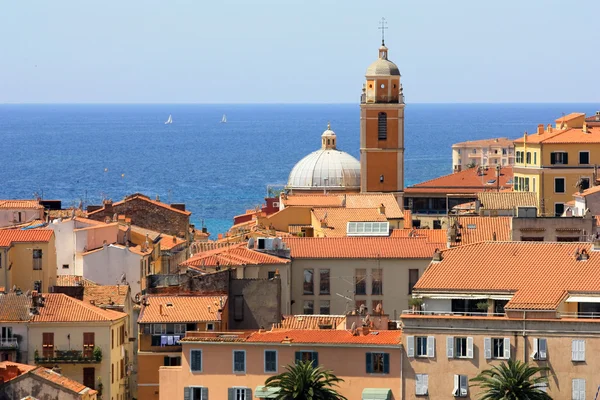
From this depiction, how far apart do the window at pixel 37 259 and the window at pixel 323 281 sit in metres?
8.32

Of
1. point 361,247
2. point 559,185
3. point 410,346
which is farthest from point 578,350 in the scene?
point 559,185

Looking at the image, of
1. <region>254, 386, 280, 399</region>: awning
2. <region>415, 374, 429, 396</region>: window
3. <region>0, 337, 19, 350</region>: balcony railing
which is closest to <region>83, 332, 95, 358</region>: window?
<region>0, 337, 19, 350</region>: balcony railing

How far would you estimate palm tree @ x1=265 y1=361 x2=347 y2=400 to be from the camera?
43.5m

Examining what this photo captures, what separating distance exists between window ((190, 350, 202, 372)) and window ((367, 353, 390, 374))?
402 cm

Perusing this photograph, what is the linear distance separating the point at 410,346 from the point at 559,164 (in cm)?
3324

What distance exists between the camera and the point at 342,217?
71688 mm

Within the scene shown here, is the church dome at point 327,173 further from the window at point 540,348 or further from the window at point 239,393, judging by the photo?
the window at point 540,348

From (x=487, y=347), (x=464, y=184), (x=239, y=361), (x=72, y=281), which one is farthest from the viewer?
(x=464, y=184)

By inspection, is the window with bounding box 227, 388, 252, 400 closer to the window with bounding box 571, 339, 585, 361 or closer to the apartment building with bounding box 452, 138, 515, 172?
the window with bounding box 571, 339, 585, 361

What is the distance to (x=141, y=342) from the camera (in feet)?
168

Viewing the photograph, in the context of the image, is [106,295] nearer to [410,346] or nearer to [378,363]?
[378,363]

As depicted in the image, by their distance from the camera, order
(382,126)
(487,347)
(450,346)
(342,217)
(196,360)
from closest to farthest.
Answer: (487,347) → (450,346) → (196,360) → (342,217) → (382,126)

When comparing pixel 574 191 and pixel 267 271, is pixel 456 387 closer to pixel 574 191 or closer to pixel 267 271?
pixel 267 271

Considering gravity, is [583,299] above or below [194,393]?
above
